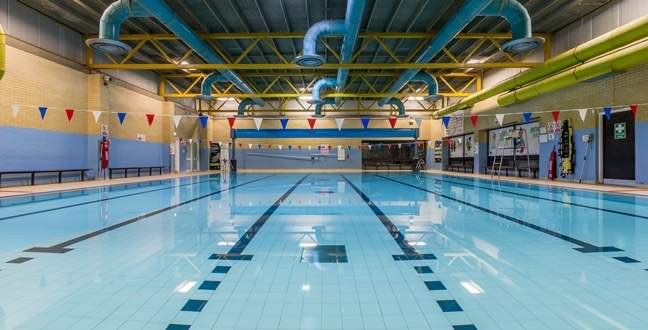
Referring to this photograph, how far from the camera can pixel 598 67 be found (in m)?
8.13

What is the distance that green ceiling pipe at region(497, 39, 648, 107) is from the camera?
23.3 ft

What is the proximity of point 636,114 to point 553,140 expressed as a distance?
120 inches

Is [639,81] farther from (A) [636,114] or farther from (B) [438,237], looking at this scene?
(B) [438,237]

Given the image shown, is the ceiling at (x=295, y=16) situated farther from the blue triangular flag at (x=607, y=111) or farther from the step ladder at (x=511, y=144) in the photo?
the step ladder at (x=511, y=144)

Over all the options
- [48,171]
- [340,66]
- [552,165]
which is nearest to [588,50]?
[552,165]

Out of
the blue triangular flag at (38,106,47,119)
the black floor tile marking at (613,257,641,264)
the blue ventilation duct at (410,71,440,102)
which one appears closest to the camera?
the black floor tile marking at (613,257,641,264)

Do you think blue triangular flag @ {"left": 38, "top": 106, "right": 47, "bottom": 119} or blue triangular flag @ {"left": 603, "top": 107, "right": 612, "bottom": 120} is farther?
blue triangular flag @ {"left": 38, "top": 106, "right": 47, "bottom": 119}

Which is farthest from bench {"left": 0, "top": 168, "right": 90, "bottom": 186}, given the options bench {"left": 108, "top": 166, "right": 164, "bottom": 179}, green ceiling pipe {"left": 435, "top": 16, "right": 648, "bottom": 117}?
green ceiling pipe {"left": 435, "top": 16, "right": 648, "bottom": 117}

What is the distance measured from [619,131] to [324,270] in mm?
10252

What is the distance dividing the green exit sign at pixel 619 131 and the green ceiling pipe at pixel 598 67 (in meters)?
1.69

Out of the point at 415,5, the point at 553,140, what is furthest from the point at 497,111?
the point at 415,5

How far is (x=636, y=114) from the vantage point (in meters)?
8.51

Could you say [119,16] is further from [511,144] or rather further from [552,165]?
[511,144]

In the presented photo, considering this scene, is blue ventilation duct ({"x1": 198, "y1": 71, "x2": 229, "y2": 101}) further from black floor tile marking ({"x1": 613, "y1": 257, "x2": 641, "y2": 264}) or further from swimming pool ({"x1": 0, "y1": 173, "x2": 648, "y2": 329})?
black floor tile marking ({"x1": 613, "y1": 257, "x2": 641, "y2": 264})
